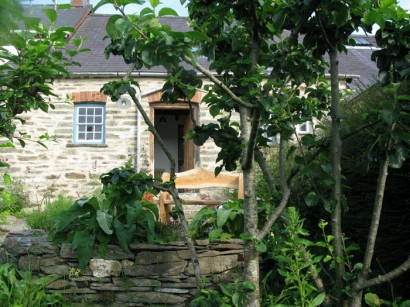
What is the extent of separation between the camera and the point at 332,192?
9.32 feet

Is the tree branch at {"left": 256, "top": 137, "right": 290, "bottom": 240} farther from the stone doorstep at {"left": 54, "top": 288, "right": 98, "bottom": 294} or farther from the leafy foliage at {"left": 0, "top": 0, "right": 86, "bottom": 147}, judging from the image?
the stone doorstep at {"left": 54, "top": 288, "right": 98, "bottom": 294}

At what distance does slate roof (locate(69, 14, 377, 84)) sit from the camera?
490 inches

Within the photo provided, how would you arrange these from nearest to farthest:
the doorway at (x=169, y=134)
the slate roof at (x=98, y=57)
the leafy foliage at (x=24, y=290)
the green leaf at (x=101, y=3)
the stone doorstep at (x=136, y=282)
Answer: the green leaf at (x=101, y=3) < the leafy foliage at (x=24, y=290) < the stone doorstep at (x=136, y=282) < the slate roof at (x=98, y=57) < the doorway at (x=169, y=134)

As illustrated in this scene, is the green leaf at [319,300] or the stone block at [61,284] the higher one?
the green leaf at [319,300]

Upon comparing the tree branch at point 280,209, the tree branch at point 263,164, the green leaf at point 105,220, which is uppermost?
the tree branch at point 263,164

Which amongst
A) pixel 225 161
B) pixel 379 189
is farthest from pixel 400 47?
pixel 225 161

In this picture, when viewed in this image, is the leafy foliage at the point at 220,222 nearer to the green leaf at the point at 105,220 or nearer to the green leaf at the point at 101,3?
the green leaf at the point at 105,220

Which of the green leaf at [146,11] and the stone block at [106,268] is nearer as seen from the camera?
the green leaf at [146,11]

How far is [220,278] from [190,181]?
2108mm

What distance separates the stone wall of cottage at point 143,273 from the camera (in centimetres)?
395

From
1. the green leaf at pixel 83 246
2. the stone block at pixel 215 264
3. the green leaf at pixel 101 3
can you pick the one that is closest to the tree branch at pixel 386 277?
the stone block at pixel 215 264

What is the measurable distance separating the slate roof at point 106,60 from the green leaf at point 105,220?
7392mm

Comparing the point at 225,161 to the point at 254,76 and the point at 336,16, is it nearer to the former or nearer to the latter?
the point at 254,76

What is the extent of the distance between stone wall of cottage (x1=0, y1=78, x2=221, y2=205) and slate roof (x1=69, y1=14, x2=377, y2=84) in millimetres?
319
